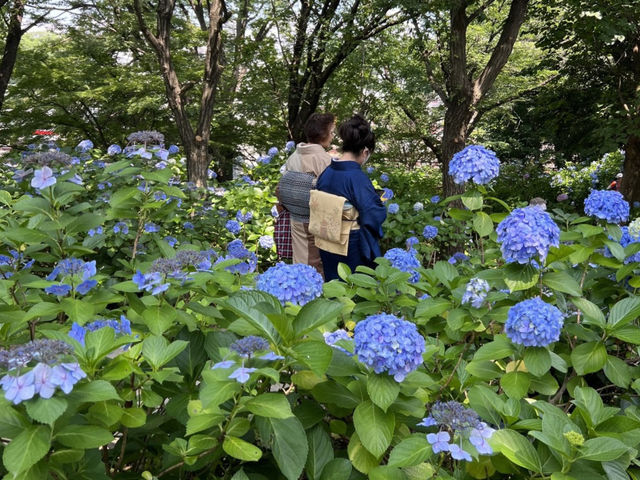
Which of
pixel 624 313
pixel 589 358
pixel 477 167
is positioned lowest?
pixel 589 358

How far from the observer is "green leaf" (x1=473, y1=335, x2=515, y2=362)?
1.25 meters

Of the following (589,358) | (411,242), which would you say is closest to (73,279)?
(589,358)

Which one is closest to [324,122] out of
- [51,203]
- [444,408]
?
[51,203]

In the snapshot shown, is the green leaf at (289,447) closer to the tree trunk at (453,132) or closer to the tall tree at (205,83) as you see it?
the tree trunk at (453,132)

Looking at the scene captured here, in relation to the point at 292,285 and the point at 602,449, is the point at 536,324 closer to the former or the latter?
the point at 602,449

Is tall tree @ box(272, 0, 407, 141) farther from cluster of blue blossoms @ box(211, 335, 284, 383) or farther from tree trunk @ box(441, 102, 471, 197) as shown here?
cluster of blue blossoms @ box(211, 335, 284, 383)

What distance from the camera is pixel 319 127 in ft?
12.7

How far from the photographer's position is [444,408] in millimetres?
1014

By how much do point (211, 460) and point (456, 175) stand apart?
1250 millimetres

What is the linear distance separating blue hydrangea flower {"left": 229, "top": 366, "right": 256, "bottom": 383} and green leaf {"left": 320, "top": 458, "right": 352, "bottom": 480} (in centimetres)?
28

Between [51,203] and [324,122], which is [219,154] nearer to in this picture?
[324,122]

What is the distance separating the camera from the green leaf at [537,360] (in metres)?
1.19

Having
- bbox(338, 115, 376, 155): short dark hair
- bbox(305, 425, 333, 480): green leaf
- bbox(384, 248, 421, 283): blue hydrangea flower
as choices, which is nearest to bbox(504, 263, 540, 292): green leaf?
bbox(305, 425, 333, 480): green leaf

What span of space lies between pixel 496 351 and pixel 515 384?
0.09m
